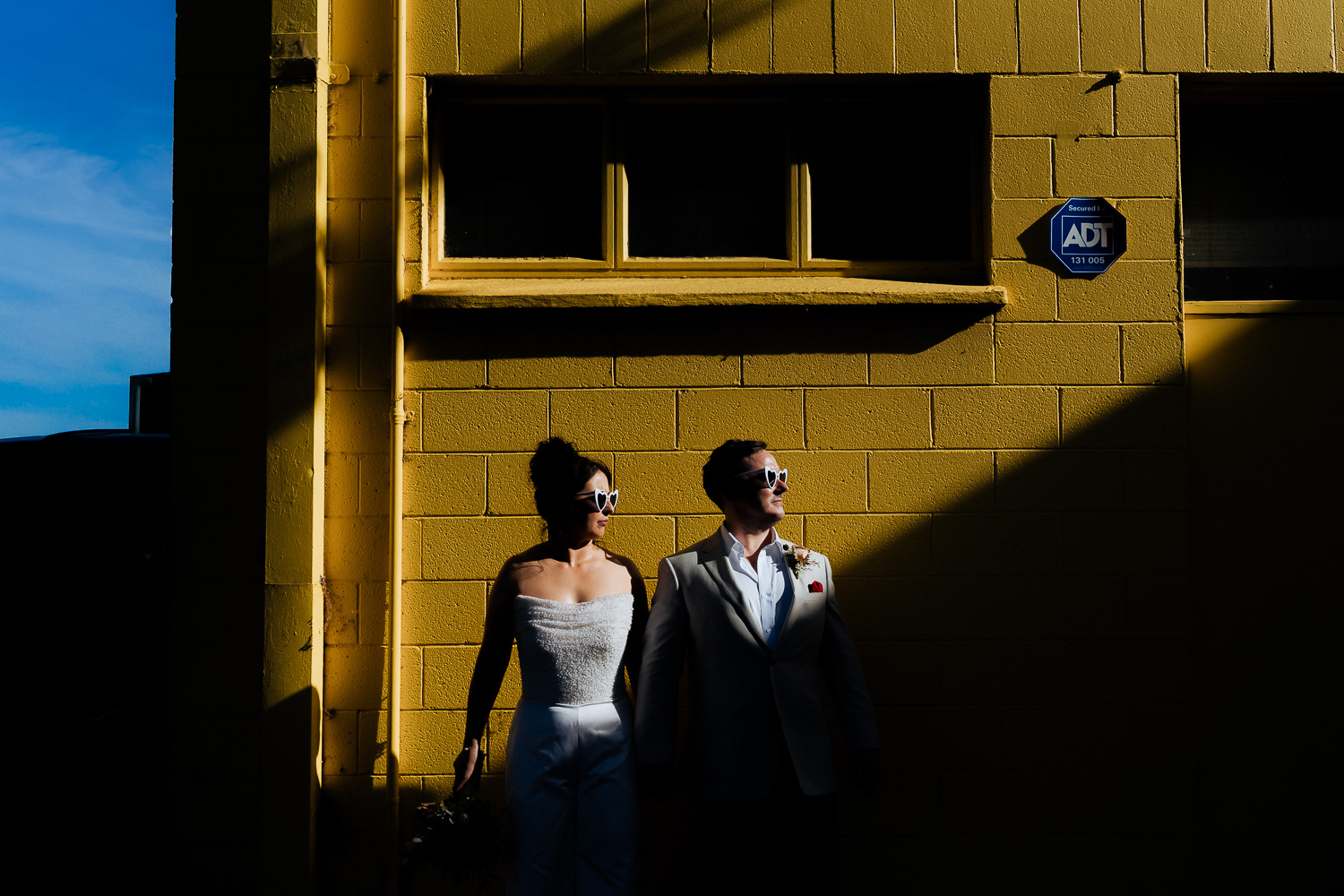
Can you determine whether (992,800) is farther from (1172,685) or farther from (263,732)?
(263,732)

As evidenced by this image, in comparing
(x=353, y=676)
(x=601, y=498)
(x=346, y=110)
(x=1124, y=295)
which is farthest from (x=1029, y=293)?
(x=353, y=676)

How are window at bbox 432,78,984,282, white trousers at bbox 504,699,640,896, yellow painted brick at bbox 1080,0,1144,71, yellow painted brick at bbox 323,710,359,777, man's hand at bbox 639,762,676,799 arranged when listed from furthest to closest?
window at bbox 432,78,984,282, yellow painted brick at bbox 1080,0,1144,71, yellow painted brick at bbox 323,710,359,777, man's hand at bbox 639,762,676,799, white trousers at bbox 504,699,640,896

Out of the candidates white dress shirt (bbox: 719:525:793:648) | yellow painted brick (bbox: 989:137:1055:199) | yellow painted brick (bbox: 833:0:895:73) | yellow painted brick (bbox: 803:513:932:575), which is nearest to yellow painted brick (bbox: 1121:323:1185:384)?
yellow painted brick (bbox: 989:137:1055:199)

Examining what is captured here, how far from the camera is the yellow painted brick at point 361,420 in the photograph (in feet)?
12.0

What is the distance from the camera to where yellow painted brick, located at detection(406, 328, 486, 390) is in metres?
3.72

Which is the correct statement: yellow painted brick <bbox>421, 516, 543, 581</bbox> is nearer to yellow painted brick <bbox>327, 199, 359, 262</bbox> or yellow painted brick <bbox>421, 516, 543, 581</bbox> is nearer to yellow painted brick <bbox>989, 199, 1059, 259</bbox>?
yellow painted brick <bbox>327, 199, 359, 262</bbox>

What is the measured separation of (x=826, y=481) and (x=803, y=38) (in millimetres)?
1821

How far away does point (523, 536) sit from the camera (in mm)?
3703

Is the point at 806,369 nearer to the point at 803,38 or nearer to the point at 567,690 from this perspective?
the point at 803,38

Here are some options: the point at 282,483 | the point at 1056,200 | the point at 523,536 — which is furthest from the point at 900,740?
the point at 282,483

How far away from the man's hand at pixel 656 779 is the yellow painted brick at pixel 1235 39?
353cm

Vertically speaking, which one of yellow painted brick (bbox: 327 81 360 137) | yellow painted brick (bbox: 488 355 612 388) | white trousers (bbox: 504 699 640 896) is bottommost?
white trousers (bbox: 504 699 640 896)

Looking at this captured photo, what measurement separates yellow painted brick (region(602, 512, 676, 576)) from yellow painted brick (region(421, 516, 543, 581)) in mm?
313

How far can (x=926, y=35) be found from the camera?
3.81 meters
